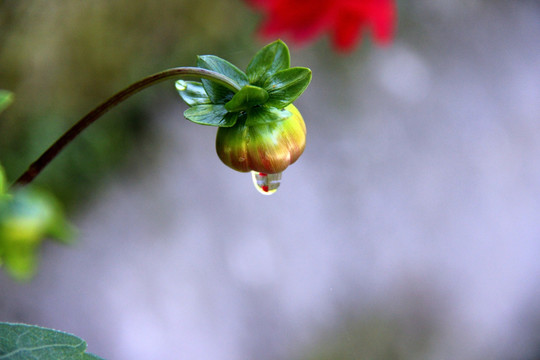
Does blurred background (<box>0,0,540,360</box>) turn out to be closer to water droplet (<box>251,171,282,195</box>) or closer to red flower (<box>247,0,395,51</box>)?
red flower (<box>247,0,395,51</box>)

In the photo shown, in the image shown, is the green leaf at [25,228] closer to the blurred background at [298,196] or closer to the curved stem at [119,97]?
the curved stem at [119,97]

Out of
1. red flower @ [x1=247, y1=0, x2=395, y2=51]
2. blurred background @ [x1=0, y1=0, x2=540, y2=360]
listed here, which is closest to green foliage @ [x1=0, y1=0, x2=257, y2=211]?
blurred background @ [x1=0, y1=0, x2=540, y2=360]

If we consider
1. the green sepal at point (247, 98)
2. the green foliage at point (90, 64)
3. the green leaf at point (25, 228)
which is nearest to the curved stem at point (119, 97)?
the green sepal at point (247, 98)

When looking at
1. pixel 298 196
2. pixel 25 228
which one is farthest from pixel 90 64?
pixel 25 228

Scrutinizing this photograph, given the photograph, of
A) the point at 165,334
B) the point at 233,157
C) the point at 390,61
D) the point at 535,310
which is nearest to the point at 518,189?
the point at 535,310

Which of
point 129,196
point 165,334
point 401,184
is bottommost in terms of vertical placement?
point 165,334

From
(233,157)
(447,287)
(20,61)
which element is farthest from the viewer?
(447,287)

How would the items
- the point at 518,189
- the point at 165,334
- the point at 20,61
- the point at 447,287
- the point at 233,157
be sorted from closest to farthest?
the point at 233,157
the point at 20,61
the point at 165,334
the point at 447,287
the point at 518,189

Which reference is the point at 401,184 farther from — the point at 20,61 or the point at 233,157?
the point at 233,157

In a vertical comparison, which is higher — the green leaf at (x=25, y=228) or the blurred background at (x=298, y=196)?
the blurred background at (x=298, y=196)
